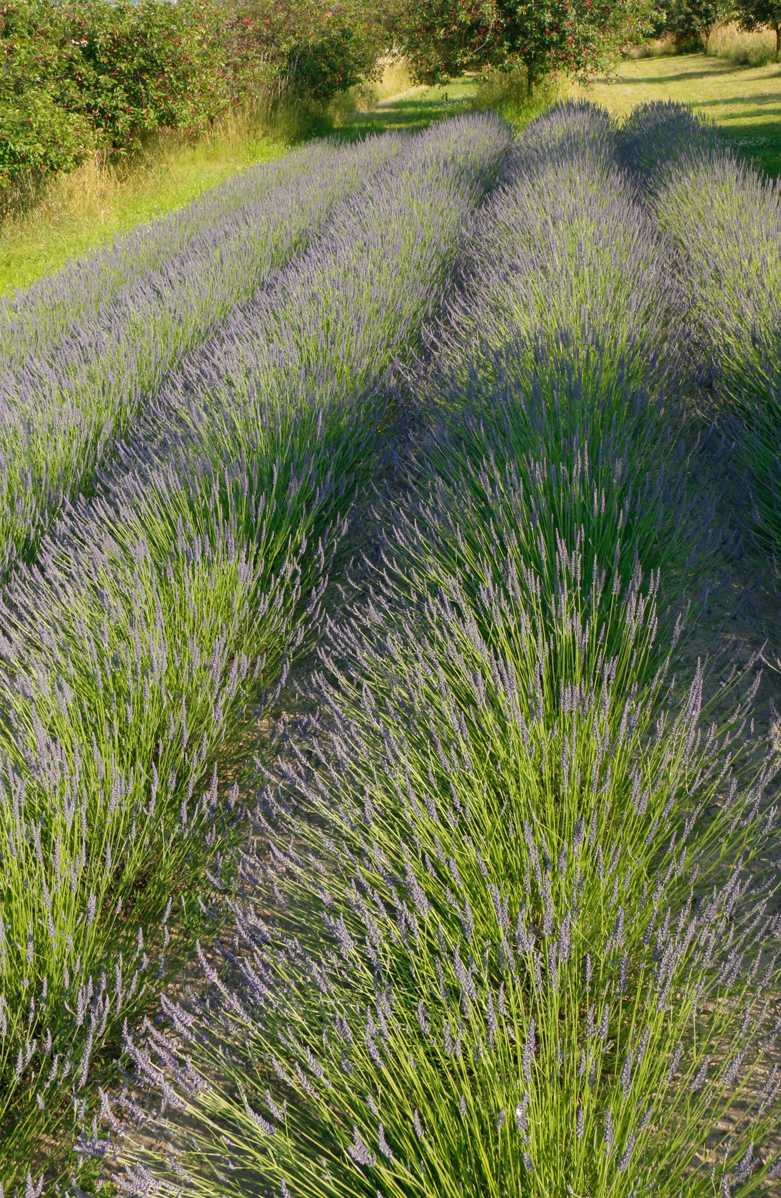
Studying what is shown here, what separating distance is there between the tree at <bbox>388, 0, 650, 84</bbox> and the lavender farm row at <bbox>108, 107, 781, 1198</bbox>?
33.1 feet

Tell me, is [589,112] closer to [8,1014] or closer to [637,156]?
[637,156]

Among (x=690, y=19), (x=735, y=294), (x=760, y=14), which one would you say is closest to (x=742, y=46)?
(x=760, y=14)

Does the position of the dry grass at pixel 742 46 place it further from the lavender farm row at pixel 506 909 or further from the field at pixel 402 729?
the lavender farm row at pixel 506 909

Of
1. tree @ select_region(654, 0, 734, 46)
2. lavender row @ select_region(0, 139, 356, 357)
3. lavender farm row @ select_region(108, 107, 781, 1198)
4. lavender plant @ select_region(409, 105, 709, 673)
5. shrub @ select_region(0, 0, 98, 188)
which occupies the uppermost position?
tree @ select_region(654, 0, 734, 46)

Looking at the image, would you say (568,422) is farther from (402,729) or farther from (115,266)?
(115,266)

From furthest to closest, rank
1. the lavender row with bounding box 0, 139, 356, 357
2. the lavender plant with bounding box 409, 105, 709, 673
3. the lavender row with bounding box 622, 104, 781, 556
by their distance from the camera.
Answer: the lavender row with bounding box 0, 139, 356, 357, the lavender row with bounding box 622, 104, 781, 556, the lavender plant with bounding box 409, 105, 709, 673

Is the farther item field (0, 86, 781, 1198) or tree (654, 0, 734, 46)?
tree (654, 0, 734, 46)

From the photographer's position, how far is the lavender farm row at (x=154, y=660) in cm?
137

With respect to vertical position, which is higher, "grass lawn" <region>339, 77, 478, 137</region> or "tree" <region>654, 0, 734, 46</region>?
"tree" <region>654, 0, 734, 46</region>

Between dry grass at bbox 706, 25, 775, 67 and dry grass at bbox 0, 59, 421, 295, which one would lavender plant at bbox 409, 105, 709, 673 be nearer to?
dry grass at bbox 0, 59, 421, 295

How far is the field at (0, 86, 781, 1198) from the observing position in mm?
1060

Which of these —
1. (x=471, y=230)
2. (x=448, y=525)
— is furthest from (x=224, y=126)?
(x=448, y=525)

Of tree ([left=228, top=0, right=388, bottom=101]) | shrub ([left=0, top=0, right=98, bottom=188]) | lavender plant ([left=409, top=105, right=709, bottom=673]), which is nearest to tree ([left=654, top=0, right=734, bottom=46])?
tree ([left=228, top=0, right=388, bottom=101])

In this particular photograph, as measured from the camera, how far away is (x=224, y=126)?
11539 mm
